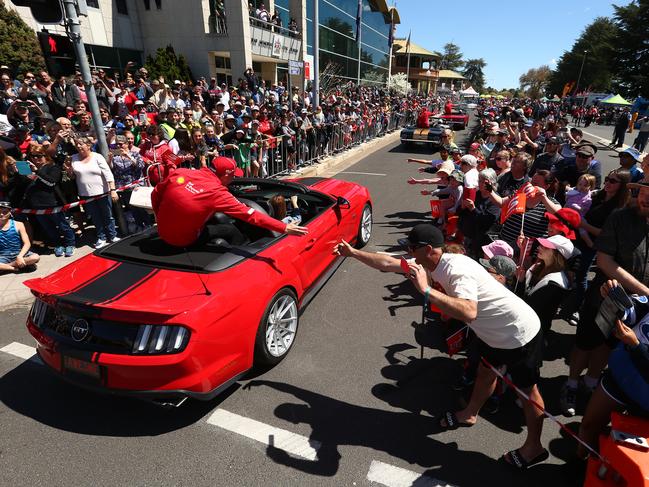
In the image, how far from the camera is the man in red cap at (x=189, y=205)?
9.72 ft

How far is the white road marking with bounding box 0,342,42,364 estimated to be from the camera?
3.46m

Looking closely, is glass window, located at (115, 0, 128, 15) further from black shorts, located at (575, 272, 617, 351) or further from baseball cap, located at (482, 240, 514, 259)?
black shorts, located at (575, 272, 617, 351)

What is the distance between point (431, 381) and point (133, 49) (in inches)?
967

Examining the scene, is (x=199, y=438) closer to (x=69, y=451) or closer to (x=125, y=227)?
(x=69, y=451)

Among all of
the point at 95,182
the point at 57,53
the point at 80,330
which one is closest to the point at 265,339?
the point at 80,330

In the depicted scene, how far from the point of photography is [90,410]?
2867 mm

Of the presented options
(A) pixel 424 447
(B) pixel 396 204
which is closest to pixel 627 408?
(A) pixel 424 447

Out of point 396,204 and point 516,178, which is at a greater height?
point 516,178

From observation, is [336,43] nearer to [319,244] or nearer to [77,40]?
[77,40]

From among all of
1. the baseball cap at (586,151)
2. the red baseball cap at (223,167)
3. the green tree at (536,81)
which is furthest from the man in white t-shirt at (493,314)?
the green tree at (536,81)

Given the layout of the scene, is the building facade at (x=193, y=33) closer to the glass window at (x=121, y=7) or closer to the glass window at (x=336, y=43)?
the glass window at (x=121, y=7)

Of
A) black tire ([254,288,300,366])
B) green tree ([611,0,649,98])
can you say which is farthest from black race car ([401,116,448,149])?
green tree ([611,0,649,98])

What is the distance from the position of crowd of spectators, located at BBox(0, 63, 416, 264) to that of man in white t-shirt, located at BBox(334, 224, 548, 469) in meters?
3.10

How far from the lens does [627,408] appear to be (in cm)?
206
